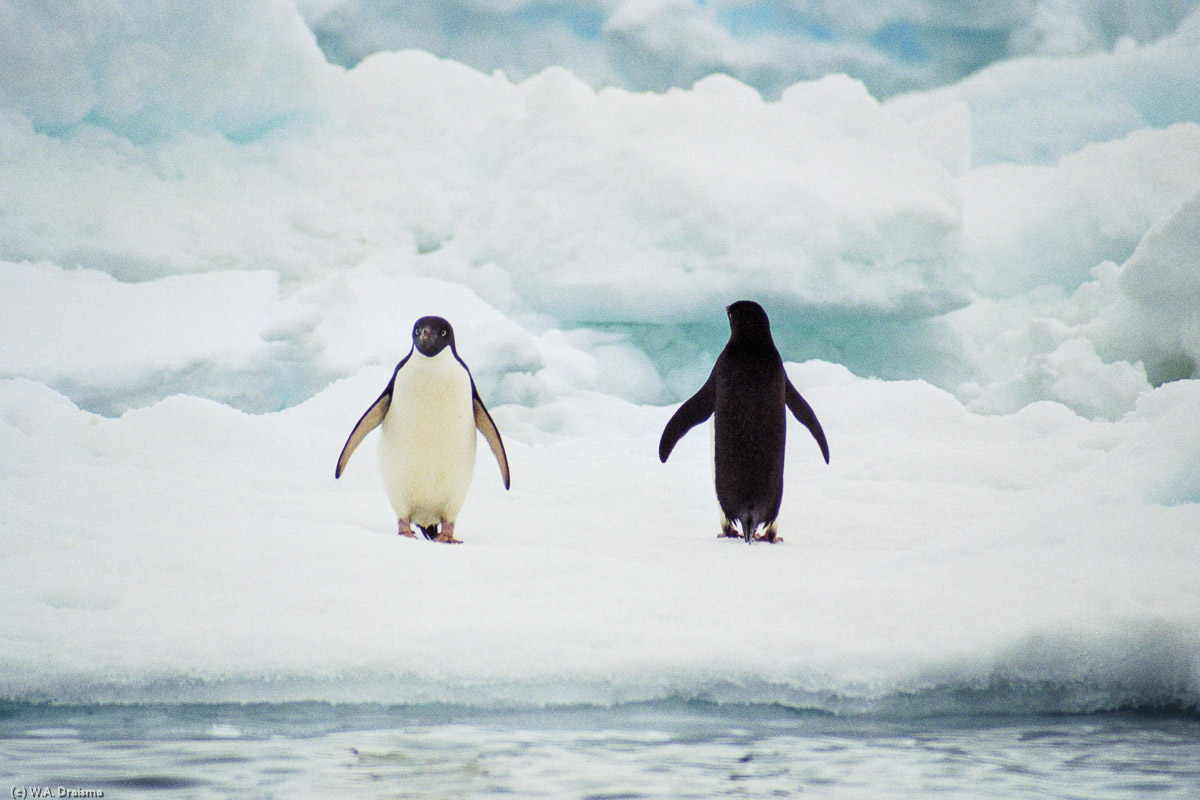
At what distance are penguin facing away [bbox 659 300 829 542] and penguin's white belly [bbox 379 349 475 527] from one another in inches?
35.2

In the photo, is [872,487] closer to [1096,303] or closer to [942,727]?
[942,727]

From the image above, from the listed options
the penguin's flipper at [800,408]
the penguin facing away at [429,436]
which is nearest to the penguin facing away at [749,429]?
the penguin's flipper at [800,408]

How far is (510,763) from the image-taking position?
148 centimetres

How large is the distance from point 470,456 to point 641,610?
1.45 metres

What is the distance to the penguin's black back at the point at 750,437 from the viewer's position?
3.57m

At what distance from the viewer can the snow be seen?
1908 mm

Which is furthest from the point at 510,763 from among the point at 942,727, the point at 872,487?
the point at 872,487

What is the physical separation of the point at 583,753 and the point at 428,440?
77.5 inches

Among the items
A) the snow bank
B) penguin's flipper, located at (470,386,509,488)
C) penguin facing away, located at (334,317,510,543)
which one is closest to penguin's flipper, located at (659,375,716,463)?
the snow bank

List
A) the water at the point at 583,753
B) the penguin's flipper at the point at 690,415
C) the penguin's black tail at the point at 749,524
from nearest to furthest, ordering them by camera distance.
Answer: the water at the point at 583,753, the penguin's black tail at the point at 749,524, the penguin's flipper at the point at 690,415

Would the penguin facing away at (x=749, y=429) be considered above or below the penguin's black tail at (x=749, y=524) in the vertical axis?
above

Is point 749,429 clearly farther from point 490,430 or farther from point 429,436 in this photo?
point 429,436

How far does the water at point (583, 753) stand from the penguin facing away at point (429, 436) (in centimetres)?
160

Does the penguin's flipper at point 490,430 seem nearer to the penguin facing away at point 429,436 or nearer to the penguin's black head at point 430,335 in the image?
the penguin facing away at point 429,436
